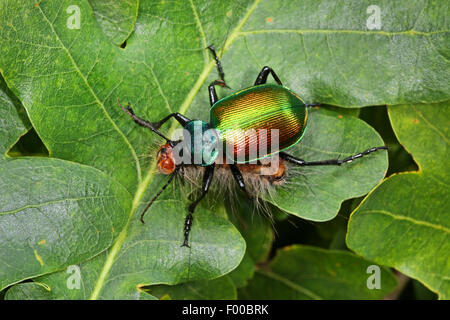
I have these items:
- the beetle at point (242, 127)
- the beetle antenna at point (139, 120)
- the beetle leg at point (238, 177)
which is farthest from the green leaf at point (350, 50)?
the beetle leg at point (238, 177)

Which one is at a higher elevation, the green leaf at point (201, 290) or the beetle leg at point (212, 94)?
the beetle leg at point (212, 94)

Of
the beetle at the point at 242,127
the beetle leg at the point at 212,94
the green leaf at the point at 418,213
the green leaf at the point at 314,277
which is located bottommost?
the green leaf at the point at 314,277

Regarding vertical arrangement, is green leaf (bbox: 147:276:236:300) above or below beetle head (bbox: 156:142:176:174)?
below

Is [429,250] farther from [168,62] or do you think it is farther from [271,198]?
[168,62]

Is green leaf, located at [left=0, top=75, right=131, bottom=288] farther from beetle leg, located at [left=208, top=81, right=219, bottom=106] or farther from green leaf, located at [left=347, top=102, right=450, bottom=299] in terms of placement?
green leaf, located at [left=347, top=102, right=450, bottom=299]

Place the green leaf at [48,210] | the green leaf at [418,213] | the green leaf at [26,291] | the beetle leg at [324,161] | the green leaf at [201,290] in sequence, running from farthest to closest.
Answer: the green leaf at [201,290]
the beetle leg at [324,161]
the green leaf at [418,213]
the green leaf at [26,291]
the green leaf at [48,210]

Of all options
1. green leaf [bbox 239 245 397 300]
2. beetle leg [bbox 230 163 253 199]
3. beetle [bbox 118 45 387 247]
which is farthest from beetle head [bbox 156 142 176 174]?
green leaf [bbox 239 245 397 300]

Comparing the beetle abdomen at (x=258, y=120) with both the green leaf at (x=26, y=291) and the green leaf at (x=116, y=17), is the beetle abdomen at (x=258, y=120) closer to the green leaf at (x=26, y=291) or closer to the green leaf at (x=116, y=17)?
the green leaf at (x=116, y=17)
